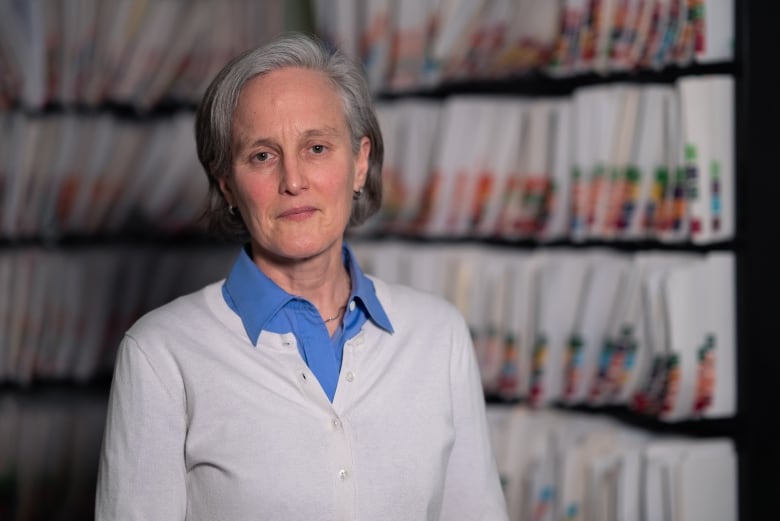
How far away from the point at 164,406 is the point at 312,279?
337mm

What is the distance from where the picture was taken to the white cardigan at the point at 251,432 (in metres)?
1.67

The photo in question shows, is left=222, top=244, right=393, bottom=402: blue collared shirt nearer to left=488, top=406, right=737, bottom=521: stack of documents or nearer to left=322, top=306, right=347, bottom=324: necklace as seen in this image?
left=322, top=306, right=347, bottom=324: necklace

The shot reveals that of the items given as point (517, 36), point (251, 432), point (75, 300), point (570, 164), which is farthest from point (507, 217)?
point (251, 432)

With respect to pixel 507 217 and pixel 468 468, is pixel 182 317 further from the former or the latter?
pixel 507 217

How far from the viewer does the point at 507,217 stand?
3148mm

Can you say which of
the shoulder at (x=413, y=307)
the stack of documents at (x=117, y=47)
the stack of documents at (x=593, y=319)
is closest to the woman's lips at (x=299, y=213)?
the shoulder at (x=413, y=307)

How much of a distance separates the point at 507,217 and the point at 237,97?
149cm

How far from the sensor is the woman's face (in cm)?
175

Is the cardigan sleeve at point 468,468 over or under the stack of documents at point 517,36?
under

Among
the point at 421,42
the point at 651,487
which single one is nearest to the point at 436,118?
the point at 421,42

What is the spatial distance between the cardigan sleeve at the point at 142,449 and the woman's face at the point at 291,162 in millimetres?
293

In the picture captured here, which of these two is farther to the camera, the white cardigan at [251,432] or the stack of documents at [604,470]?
the stack of documents at [604,470]

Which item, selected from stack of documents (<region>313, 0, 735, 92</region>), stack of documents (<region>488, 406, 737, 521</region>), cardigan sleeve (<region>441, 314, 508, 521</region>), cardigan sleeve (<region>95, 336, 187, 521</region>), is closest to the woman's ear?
cardigan sleeve (<region>95, 336, 187, 521</region>)

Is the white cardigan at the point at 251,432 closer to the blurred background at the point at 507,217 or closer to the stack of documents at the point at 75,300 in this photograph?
the blurred background at the point at 507,217
